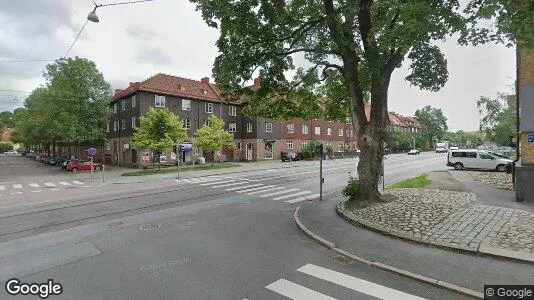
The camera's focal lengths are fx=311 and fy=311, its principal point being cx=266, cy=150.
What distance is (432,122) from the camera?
346 ft

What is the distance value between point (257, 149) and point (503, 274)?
40.9 metres

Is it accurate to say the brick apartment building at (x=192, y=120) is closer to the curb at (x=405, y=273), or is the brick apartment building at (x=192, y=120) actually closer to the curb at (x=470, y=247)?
the curb at (x=470, y=247)

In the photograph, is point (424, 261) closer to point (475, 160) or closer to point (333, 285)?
point (333, 285)

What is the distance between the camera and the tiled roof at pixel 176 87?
121 ft

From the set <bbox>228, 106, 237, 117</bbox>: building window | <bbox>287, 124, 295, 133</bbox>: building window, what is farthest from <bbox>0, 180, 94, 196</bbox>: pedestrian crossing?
<bbox>287, 124, 295, 133</bbox>: building window

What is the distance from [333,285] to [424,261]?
2.41 metres

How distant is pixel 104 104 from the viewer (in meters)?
36.4

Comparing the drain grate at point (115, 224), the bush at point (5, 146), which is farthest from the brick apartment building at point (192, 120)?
the bush at point (5, 146)

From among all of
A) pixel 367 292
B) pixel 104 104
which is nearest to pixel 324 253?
pixel 367 292

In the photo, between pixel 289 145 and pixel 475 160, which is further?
pixel 289 145

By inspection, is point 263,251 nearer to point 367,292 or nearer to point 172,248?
point 172,248

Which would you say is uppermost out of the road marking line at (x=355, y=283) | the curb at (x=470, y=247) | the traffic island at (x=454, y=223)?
the traffic island at (x=454, y=223)

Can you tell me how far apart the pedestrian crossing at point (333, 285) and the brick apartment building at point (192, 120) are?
100ft

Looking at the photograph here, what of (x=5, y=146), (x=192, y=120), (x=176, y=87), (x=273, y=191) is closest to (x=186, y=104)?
(x=192, y=120)
